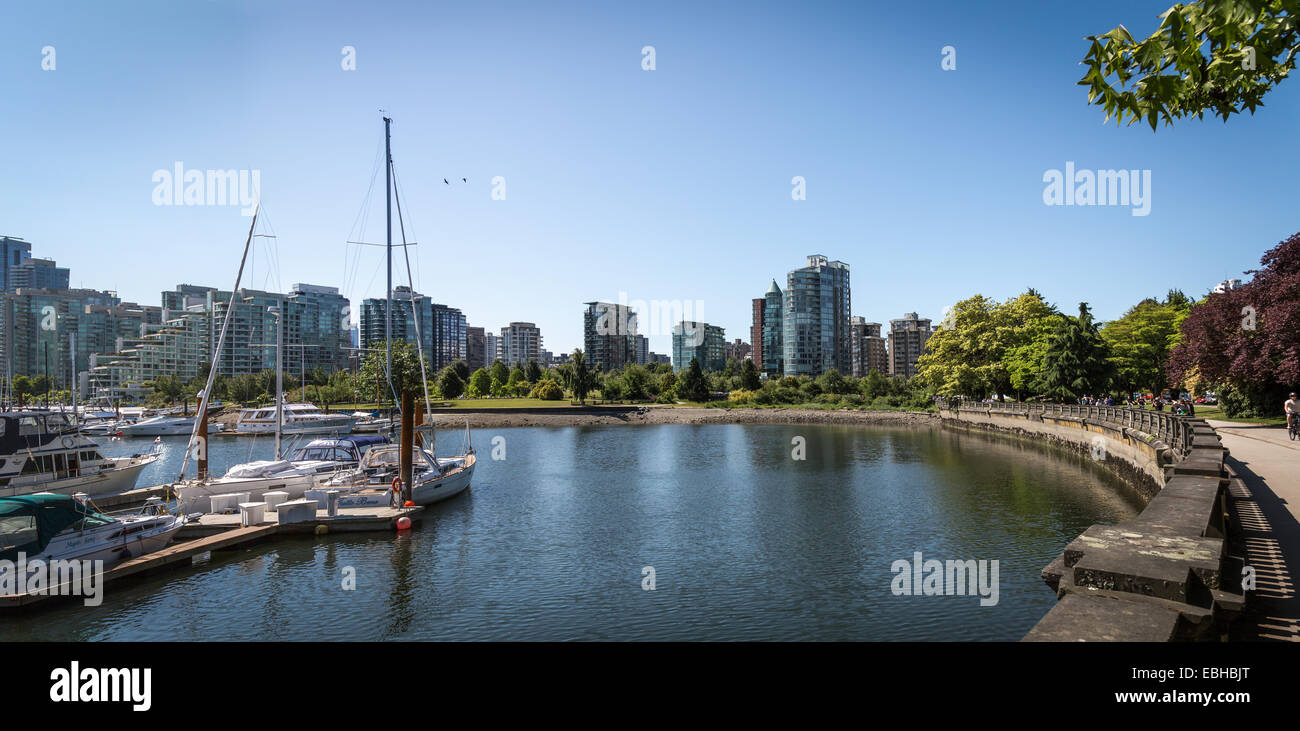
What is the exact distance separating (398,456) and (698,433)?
48.4 metres

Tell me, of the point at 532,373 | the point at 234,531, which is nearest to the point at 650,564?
the point at 234,531

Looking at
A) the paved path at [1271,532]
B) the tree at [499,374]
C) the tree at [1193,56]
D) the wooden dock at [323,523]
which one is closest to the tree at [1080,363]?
the paved path at [1271,532]

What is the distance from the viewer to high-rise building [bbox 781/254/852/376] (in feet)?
568

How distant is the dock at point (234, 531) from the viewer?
1975cm

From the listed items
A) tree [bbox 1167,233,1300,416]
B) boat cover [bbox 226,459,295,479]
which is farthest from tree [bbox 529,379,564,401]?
tree [bbox 1167,233,1300,416]

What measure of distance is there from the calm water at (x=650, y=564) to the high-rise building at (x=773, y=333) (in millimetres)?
141416

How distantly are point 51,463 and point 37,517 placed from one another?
1507cm

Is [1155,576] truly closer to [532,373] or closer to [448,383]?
[448,383]

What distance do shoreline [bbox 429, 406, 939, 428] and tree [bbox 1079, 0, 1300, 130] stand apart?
284ft

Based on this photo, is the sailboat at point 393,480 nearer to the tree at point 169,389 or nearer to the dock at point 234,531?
the dock at point 234,531

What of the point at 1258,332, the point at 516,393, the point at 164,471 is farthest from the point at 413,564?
the point at 516,393

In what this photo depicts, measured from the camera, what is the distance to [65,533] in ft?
59.5
